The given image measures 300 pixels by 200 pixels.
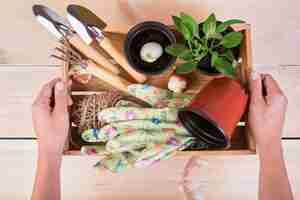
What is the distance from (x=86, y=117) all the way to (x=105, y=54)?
127mm

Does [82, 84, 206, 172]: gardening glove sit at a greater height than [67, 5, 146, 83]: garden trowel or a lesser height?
lesser

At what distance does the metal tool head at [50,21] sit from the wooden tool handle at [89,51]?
18 millimetres

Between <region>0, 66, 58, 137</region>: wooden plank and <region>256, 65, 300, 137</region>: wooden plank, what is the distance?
50cm

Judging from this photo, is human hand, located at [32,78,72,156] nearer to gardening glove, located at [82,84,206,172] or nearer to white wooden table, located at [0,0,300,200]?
gardening glove, located at [82,84,206,172]

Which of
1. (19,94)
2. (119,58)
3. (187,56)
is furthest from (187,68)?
(19,94)

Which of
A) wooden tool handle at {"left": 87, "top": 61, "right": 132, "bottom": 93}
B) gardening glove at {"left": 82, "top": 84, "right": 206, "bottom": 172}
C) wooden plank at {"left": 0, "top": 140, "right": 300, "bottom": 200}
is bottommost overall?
wooden plank at {"left": 0, "top": 140, "right": 300, "bottom": 200}

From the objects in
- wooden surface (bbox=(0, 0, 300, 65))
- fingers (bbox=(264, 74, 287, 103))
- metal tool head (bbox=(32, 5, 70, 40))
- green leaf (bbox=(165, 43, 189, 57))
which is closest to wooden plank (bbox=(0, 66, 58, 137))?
wooden surface (bbox=(0, 0, 300, 65))

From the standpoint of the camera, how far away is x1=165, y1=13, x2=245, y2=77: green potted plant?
743 millimetres

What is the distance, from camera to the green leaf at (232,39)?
2.45ft

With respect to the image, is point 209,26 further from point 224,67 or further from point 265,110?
point 265,110

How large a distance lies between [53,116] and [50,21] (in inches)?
6.8

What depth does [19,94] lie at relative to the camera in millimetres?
1024

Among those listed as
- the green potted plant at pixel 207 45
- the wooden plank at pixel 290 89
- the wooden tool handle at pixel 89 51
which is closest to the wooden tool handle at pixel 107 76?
the wooden tool handle at pixel 89 51

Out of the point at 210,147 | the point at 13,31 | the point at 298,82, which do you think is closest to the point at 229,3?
the point at 298,82
